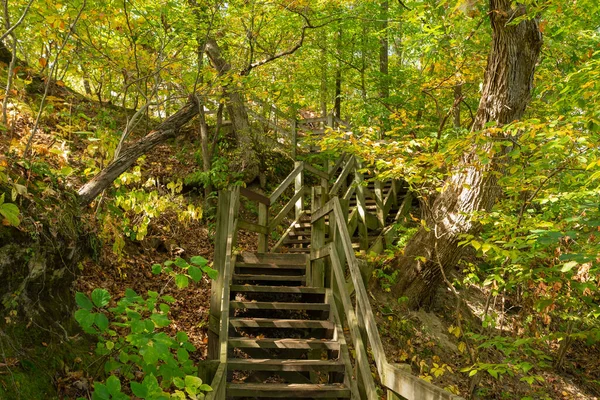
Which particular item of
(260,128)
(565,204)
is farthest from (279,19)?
(565,204)

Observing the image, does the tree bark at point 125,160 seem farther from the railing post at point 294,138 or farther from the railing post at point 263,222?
the railing post at point 294,138

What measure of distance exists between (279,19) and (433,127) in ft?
16.8

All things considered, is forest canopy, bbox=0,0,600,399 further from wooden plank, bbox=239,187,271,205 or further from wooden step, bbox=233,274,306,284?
wooden plank, bbox=239,187,271,205

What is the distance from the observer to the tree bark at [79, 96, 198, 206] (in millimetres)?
5598

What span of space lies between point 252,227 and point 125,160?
2182 millimetres

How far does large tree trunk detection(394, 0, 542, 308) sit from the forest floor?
139cm

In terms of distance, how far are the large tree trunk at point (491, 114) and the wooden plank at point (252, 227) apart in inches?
105

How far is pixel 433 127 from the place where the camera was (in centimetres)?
1301

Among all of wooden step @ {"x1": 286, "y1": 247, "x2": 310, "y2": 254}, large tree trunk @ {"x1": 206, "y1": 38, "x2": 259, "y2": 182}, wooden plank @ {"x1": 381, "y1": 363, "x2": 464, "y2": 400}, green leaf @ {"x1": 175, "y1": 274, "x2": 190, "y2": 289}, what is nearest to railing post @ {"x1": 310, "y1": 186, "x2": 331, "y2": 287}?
wooden step @ {"x1": 286, "y1": 247, "x2": 310, "y2": 254}

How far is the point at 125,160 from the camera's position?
6.01 m

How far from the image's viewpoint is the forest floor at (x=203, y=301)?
6332 millimetres

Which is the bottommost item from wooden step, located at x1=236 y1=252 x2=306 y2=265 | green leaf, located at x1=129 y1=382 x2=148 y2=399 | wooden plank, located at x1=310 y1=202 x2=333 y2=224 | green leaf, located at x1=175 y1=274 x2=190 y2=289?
green leaf, located at x1=129 y1=382 x2=148 y2=399

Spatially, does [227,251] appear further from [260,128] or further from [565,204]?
[260,128]

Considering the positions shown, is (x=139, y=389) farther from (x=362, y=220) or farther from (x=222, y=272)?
(x=362, y=220)
